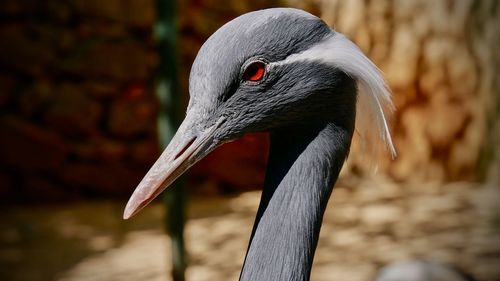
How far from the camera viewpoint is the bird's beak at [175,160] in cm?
171

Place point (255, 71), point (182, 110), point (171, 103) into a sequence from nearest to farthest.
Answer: point (255, 71)
point (171, 103)
point (182, 110)

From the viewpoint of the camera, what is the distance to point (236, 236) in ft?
15.4

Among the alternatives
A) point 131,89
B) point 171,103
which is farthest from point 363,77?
point 131,89

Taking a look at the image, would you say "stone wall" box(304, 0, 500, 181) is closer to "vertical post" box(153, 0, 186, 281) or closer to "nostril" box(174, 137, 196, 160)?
"vertical post" box(153, 0, 186, 281)

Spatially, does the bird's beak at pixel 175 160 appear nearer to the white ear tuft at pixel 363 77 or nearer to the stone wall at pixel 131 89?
the white ear tuft at pixel 363 77

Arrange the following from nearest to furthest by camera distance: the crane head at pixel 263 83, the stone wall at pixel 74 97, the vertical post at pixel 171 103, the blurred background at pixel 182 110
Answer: the crane head at pixel 263 83 → the vertical post at pixel 171 103 → the blurred background at pixel 182 110 → the stone wall at pixel 74 97

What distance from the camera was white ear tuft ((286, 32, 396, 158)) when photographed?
1.73 meters

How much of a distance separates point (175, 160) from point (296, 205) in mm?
311

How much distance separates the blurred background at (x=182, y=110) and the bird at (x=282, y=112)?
2928 mm

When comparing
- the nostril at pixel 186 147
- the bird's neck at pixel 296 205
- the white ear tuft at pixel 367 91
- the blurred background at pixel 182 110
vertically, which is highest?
the blurred background at pixel 182 110

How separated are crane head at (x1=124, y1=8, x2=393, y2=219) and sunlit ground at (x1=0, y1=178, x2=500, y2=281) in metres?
2.47

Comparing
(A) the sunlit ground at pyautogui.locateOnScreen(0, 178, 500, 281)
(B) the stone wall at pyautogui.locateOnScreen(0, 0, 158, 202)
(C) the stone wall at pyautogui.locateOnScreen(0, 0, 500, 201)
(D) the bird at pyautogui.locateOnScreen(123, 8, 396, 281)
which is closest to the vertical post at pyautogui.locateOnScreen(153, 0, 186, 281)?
(D) the bird at pyautogui.locateOnScreen(123, 8, 396, 281)

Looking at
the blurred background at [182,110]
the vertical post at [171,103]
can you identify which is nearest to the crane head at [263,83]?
the vertical post at [171,103]

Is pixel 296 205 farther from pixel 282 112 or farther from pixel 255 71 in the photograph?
pixel 255 71
